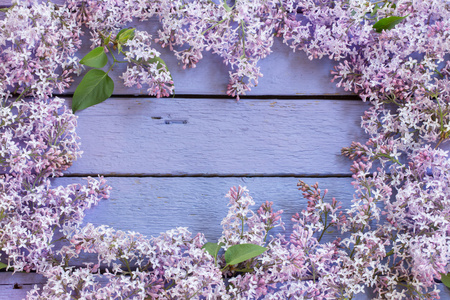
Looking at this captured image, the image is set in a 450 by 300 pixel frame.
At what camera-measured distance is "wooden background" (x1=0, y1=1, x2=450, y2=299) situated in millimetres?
1090

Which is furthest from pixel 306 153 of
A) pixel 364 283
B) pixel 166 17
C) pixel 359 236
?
pixel 166 17

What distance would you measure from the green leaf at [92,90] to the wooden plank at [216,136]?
41 millimetres

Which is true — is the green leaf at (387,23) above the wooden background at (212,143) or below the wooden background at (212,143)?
above

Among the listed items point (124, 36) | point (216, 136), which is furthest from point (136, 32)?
point (216, 136)

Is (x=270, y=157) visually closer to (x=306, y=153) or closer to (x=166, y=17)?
(x=306, y=153)

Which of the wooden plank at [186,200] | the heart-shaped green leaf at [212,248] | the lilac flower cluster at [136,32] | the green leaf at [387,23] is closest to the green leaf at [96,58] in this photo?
the lilac flower cluster at [136,32]

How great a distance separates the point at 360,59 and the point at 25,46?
0.91 m

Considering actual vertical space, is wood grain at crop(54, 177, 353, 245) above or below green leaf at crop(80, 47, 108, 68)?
below

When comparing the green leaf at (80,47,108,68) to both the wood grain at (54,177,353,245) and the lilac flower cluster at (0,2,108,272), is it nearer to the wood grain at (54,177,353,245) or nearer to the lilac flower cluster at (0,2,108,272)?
the lilac flower cluster at (0,2,108,272)

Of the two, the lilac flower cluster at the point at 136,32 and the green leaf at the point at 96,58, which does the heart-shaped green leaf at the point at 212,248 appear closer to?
the lilac flower cluster at the point at 136,32

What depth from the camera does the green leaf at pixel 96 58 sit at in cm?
101

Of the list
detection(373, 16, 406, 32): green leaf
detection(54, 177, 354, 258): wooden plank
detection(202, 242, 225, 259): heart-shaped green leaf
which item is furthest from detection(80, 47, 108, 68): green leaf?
detection(373, 16, 406, 32): green leaf

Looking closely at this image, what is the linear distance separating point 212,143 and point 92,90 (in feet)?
1.18

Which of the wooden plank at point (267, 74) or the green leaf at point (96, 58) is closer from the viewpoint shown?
the green leaf at point (96, 58)
